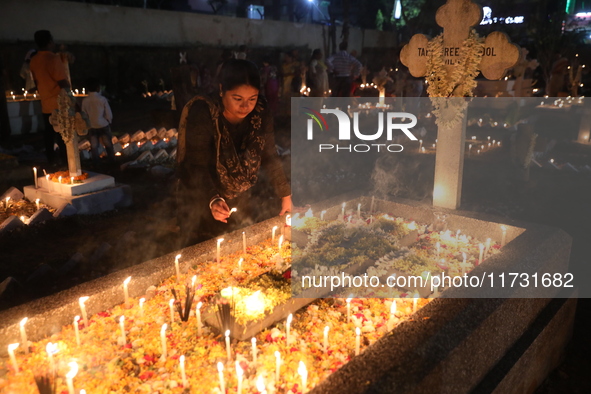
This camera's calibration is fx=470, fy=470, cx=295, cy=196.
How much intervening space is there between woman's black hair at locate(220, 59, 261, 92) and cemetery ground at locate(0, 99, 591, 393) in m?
2.29

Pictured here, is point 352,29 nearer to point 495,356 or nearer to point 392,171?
point 392,171

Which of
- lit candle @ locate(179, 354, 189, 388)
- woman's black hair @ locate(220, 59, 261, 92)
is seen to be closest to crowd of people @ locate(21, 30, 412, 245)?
woman's black hair @ locate(220, 59, 261, 92)

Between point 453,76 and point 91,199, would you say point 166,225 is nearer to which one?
point 91,199

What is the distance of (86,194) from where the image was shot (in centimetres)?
628

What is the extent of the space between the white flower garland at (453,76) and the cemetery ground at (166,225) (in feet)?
6.70

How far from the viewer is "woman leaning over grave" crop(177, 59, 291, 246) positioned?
139 inches

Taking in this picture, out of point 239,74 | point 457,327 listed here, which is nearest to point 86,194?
point 239,74

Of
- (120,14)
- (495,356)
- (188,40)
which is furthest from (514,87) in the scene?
(495,356)

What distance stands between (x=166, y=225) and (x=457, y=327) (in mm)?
4178

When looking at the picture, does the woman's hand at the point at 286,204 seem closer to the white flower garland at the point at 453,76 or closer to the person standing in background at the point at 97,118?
the white flower garland at the point at 453,76

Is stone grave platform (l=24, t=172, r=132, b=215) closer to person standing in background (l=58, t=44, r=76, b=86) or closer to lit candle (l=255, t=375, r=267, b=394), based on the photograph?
person standing in background (l=58, t=44, r=76, b=86)

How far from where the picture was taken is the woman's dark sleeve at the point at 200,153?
12.1 feet

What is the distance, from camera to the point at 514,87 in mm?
16625

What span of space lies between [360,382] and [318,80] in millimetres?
10954
